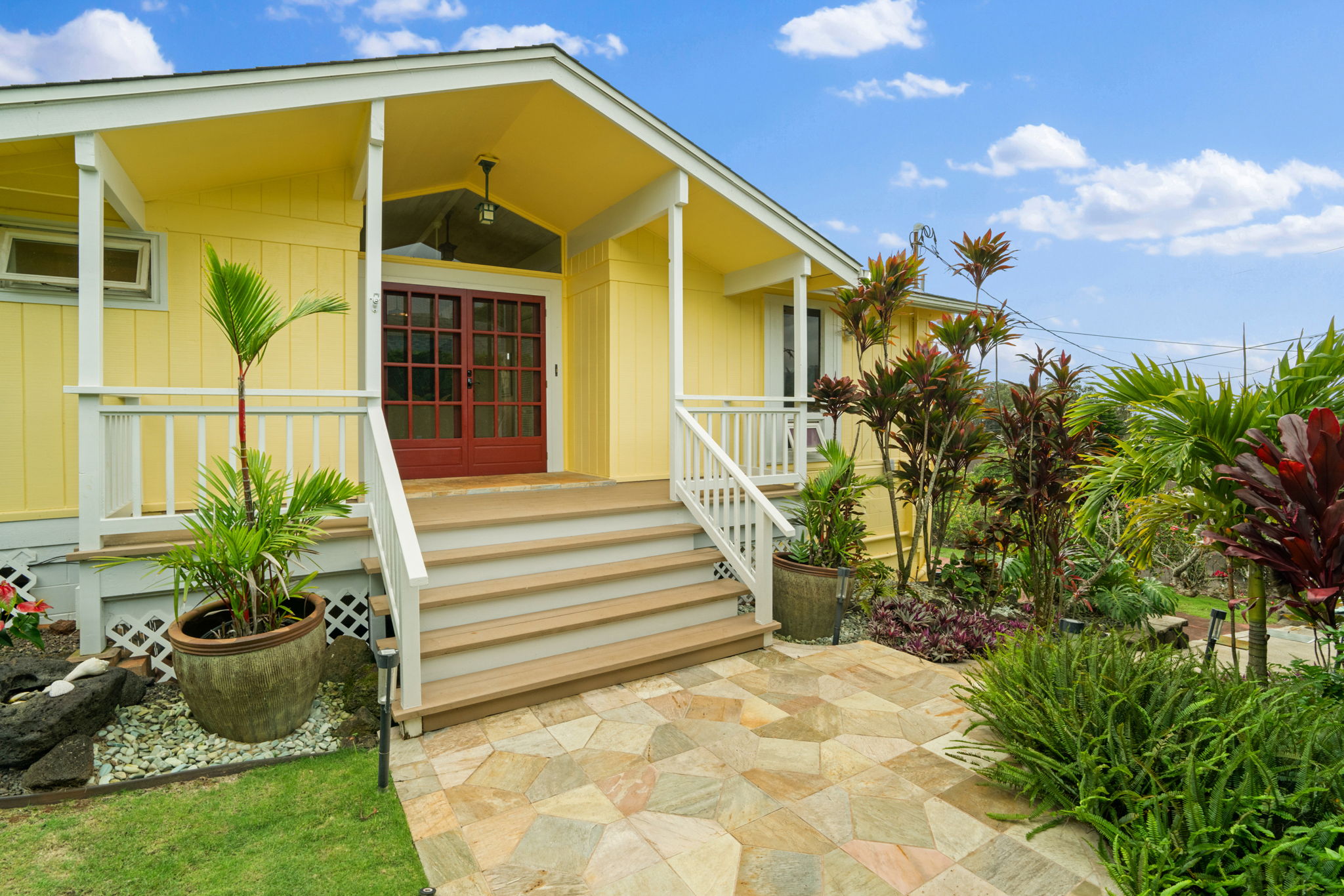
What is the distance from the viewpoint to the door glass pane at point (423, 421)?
222 inches

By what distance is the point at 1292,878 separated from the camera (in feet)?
5.57

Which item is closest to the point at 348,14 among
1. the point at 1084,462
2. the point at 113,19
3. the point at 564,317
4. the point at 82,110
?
the point at 113,19

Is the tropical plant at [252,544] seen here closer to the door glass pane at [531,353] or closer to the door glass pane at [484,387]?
the door glass pane at [484,387]

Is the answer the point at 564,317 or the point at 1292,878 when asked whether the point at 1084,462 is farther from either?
the point at 564,317

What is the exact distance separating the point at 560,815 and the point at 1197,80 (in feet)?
86.2

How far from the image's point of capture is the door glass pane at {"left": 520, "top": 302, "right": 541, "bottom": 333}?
6.21 m

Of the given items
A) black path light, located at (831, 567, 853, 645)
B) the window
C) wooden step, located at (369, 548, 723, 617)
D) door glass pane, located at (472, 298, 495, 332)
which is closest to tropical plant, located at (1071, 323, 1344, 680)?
black path light, located at (831, 567, 853, 645)

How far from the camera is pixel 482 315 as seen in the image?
19.5 ft

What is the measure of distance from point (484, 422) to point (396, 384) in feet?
2.71

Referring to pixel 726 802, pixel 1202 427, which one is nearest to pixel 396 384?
pixel 726 802

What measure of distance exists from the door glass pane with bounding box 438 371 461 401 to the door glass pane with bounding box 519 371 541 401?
0.62m

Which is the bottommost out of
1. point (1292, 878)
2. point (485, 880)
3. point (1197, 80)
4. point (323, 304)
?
point (485, 880)

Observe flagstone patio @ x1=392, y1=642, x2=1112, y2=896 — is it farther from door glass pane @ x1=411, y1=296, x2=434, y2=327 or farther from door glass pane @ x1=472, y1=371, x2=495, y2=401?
door glass pane @ x1=411, y1=296, x2=434, y2=327

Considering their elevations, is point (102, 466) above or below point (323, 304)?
below
